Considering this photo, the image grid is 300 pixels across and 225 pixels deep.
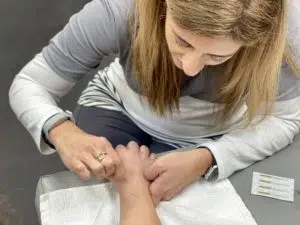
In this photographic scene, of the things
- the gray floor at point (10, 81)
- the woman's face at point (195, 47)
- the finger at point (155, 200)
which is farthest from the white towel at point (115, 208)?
the gray floor at point (10, 81)

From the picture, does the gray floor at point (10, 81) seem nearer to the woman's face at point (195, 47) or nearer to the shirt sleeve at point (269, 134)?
the shirt sleeve at point (269, 134)

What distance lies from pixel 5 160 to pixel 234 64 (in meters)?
0.88

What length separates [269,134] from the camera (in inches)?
43.7

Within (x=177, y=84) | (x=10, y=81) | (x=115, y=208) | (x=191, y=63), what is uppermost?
(x=191, y=63)

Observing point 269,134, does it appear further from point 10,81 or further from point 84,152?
point 10,81

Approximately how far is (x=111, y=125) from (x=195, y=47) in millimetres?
405

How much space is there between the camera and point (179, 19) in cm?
85

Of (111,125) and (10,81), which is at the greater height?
(111,125)

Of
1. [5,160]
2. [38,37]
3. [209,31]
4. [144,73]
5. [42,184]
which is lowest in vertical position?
[5,160]

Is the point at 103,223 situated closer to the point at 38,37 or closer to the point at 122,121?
the point at 122,121

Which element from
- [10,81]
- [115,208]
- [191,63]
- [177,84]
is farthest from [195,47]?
[10,81]

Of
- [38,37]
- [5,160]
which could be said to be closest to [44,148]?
[5,160]

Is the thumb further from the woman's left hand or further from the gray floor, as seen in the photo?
the gray floor

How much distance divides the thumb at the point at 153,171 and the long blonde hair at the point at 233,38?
133 millimetres
